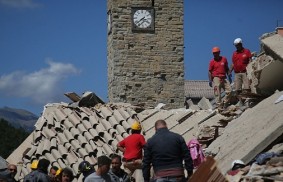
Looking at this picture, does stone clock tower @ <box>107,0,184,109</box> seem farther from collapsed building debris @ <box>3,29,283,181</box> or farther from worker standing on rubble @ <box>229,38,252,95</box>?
worker standing on rubble @ <box>229,38,252,95</box>

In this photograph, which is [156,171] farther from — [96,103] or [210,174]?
[96,103]

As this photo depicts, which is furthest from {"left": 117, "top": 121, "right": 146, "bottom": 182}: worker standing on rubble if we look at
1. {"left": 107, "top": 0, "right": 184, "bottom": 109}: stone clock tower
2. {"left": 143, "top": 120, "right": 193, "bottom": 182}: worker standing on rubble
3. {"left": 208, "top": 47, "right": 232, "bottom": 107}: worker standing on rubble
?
{"left": 107, "top": 0, "right": 184, "bottom": 109}: stone clock tower

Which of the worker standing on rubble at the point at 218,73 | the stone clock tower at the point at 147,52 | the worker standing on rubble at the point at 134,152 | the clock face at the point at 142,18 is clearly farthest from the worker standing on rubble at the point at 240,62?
the clock face at the point at 142,18

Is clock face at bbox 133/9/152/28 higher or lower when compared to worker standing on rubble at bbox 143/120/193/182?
higher

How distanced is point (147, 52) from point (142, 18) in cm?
148

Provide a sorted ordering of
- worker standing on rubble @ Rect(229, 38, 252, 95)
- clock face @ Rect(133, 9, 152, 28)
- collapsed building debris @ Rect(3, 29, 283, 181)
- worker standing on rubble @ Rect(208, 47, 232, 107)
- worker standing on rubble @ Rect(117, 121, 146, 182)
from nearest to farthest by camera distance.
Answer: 1. collapsed building debris @ Rect(3, 29, 283, 181)
2. worker standing on rubble @ Rect(117, 121, 146, 182)
3. worker standing on rubble @ Rect(229, 38, 252, 95)
4. worker standing on rubble @ Rect(208, 47, 232, 107)
5. clock face @ Rect(133, 9, 152, 28)

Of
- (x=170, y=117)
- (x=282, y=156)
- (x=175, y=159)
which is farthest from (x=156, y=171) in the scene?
(x=170, y=117)

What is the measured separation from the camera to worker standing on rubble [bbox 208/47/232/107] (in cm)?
1462

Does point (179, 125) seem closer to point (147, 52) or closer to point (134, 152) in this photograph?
point (134, 152)

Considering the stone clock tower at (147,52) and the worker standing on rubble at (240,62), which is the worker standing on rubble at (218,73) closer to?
the worker standing on rubble at (240,62)

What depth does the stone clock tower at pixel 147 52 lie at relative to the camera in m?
28.0

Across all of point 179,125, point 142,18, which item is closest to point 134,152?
point 179,125

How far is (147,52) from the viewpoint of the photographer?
28328 millimetres

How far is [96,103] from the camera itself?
17.1 meters
